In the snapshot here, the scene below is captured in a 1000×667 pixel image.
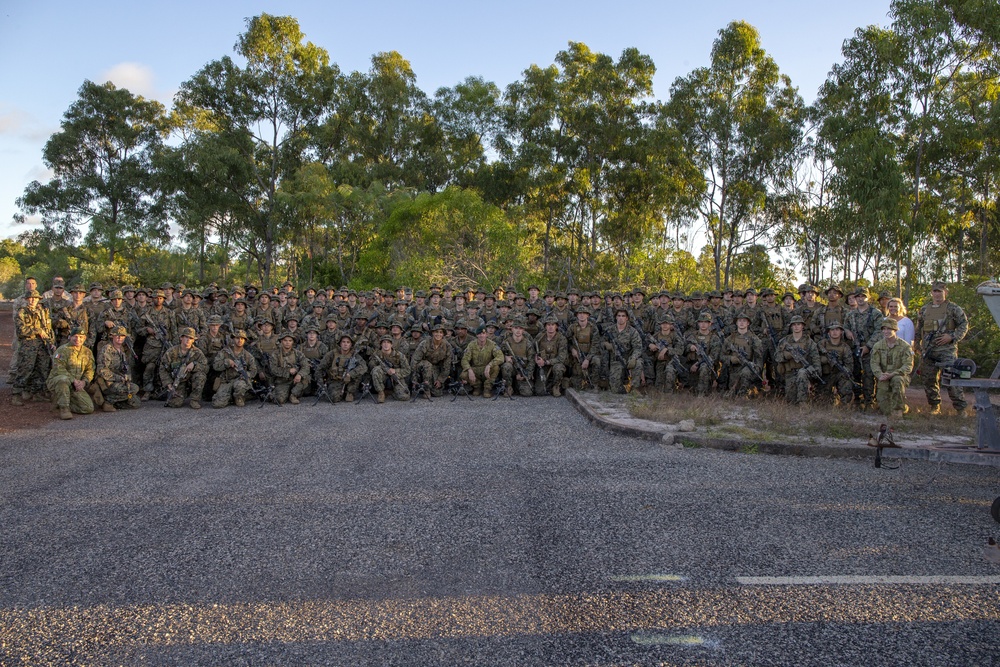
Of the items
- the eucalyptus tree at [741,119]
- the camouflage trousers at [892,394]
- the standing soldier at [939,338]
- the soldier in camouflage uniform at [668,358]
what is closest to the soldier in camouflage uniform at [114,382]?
the soldier in camouflage uniform at [668,358]

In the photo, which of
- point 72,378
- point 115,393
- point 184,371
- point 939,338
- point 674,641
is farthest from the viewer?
point 184,371

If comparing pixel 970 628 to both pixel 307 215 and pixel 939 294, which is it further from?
pixel 307 215

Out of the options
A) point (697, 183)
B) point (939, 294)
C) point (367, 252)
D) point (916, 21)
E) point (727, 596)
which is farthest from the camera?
point (367, 252)

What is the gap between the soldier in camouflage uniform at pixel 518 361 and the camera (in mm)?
12359

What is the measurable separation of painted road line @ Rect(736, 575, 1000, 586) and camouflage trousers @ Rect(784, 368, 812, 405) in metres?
6.57

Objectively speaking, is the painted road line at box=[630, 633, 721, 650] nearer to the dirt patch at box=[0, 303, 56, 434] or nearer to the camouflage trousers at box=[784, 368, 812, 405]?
the camouflage trousers at box=[784, 368, 812, 405]

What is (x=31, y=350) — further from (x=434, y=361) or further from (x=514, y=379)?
(x=514, y=379)

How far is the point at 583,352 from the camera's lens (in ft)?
42.2

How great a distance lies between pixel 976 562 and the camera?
174 inches

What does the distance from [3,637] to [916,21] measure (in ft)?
83.6

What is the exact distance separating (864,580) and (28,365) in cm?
1252

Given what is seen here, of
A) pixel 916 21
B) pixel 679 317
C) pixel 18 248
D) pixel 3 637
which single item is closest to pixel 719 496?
pixel 3 637

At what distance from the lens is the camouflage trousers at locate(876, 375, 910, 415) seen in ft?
30.8

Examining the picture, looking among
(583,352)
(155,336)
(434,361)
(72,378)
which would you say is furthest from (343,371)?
(583,352)
